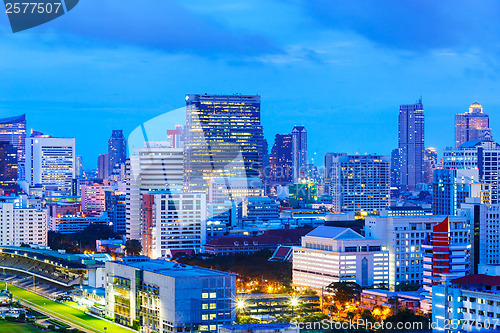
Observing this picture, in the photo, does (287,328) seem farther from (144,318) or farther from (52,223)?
(52,223)

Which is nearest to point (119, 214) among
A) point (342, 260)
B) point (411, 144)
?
point (342, 260)

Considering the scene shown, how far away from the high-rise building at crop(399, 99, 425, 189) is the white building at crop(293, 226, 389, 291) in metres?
73.4

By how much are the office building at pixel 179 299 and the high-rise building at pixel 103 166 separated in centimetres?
9571

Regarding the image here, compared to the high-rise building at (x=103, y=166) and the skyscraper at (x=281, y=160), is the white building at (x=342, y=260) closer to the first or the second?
the skyscraper at (x=281, y=160)

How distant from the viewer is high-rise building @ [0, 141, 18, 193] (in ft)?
304

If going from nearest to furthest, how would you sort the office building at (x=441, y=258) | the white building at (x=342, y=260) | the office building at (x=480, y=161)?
the office building at (x=441, y=258)
the white building at (x=342, y=260)
the office building at (x=480, y=161)

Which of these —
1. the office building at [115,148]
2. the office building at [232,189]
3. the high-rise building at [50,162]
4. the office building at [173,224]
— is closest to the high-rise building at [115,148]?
the office building at [115,148]

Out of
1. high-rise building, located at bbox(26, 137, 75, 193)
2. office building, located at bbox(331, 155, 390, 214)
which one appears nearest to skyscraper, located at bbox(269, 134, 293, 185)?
high-rise building, located at bbox(26, 137, 75, 193)

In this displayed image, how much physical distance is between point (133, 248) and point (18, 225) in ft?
29.1

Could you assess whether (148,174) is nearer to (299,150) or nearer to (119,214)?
(119,214)

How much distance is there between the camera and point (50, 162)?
383ft

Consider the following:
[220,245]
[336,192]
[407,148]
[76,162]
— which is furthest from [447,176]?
[76,162]

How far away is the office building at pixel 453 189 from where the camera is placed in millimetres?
52697

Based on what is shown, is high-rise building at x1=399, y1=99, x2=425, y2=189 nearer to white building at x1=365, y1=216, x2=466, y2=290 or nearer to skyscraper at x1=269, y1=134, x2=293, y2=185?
skyscraper at x1=269, y1=134, x2=293, y2=185
